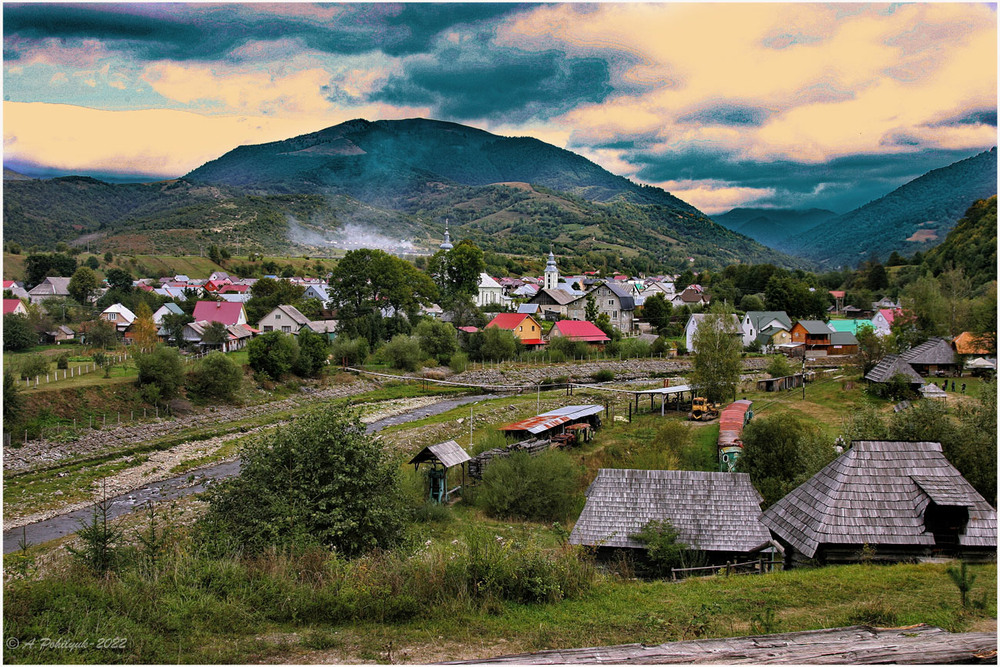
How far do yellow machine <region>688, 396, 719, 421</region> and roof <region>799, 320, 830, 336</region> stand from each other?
25.2 metres

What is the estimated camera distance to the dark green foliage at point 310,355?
34.8 metres

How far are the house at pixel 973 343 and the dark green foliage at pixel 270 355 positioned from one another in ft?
107

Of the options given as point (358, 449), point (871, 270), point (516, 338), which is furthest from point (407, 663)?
point (871, 270)

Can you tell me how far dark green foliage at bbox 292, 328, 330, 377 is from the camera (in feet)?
114

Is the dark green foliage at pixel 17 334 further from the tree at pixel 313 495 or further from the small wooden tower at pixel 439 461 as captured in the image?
the tree at pixel 313 495

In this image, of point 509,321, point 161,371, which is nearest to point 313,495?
point 161,371

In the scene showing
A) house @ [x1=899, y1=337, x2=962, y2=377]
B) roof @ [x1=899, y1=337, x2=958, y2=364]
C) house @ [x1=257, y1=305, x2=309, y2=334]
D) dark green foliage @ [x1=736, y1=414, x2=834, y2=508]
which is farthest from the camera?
house @ [x1=257, y1=305, x2=309, y2=334]

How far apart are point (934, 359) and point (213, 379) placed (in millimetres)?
32966

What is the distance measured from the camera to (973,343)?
27828 mm

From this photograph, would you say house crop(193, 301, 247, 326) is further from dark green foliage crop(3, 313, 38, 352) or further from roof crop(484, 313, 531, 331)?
roof crop(484, 313, 531, 331)

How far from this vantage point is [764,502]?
43.2 feet

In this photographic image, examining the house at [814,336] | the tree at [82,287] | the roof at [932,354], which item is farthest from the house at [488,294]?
the roof at [932,354]

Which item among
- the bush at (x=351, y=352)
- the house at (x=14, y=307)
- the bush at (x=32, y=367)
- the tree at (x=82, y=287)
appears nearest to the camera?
the bush at (x=32, y=367)

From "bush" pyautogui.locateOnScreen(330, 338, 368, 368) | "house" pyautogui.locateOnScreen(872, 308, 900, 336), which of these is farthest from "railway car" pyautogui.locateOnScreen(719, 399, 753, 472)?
"house" pyautogui.locateOnScreen(872, 308, 900, 336)
